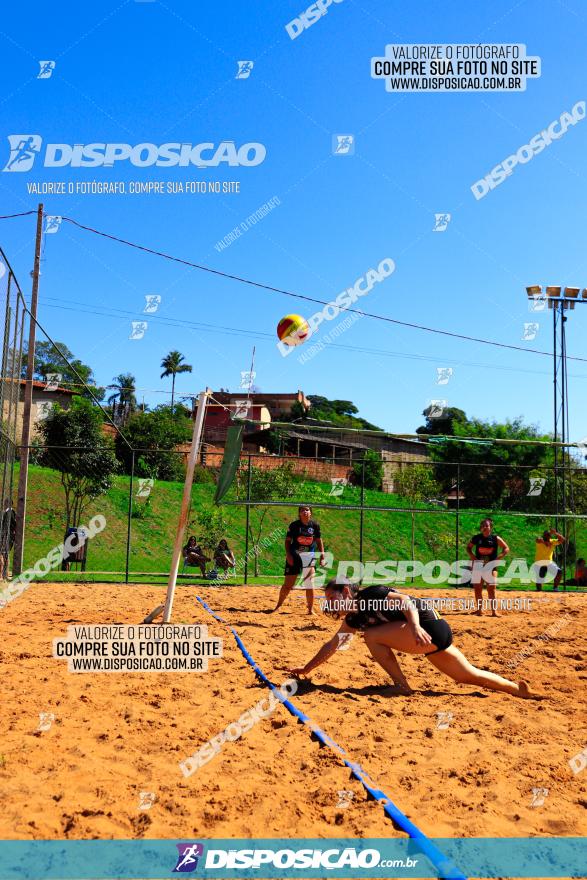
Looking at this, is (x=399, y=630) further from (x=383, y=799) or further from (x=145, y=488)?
(x=145, y=488)

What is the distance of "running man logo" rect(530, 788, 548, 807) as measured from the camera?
3.70m

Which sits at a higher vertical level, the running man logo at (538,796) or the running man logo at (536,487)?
the running man logo at (536,487)

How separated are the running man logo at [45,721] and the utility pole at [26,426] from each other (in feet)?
37.1

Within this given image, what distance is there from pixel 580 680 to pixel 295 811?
4.39 meters

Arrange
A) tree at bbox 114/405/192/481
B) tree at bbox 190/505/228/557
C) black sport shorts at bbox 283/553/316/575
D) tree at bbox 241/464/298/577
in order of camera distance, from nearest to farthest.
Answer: black sport shorts at bbox 283/553/316/575
tree at bbox 190/505/228/557
tree at bbox 241/464/298/577
tree at bbox 114/405/192/481

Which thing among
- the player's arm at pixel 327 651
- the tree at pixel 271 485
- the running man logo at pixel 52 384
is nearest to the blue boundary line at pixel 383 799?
the player's arm at pixel 327 651

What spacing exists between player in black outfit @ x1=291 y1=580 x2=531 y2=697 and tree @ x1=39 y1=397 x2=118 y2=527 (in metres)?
16.2

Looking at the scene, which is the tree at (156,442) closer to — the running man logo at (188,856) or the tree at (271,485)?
the tree at (271,485)

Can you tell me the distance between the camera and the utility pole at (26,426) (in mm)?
15633

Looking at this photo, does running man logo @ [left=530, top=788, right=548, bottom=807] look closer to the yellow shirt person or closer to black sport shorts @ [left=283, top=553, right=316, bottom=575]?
black sport shorts @ [left=283, top=553, right=316, bottom=575]

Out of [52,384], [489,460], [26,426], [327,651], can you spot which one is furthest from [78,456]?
[489,460]

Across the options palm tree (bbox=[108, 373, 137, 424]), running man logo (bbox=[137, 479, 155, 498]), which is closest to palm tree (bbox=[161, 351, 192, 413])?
palm tree (bbox=[108, 373, 137, 424])

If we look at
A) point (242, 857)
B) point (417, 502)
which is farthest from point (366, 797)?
point (417, 502)

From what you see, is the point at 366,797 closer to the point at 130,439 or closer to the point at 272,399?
the point at 130,439
